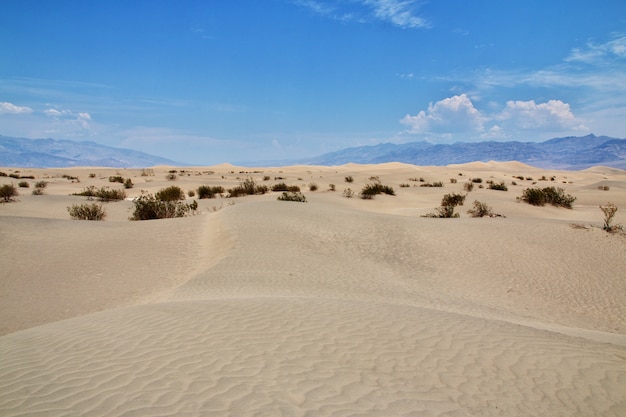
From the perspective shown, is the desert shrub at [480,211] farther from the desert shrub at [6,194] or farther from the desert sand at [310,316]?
the desert shrub at [6,194]

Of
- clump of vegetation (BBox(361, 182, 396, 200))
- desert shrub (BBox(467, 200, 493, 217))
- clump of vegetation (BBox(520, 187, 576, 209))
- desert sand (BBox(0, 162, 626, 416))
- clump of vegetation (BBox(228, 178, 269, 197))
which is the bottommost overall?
desert sand (BBox(0, 162, 626, 416))

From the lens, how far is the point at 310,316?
571cm

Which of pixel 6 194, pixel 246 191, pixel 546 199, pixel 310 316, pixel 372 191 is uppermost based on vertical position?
pixel 6 194

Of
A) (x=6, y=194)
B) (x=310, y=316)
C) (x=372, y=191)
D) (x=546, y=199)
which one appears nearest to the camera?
(x=310, y=316)

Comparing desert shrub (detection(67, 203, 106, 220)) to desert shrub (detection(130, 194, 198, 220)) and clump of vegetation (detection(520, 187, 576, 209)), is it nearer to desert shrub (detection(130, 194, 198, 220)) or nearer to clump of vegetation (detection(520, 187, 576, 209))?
desert shrub (detection(130, 194, 198, 220))

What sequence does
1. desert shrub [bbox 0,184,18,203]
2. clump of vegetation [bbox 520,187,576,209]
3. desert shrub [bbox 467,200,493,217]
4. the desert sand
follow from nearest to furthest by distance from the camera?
the desert sand < desert shrub [bbox 0,184,18,203] < desert shrub [bbox 467,200,493,217] < clump of vegetation [bbox 520,187,576,209]

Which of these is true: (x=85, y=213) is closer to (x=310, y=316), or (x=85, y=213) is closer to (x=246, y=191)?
(x=246, y=191)

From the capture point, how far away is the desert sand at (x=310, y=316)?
3.49m

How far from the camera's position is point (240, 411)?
308 cm

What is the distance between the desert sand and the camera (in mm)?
3490

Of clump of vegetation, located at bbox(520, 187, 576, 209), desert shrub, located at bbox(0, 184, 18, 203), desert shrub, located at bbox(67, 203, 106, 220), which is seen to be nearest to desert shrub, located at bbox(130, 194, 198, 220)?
desert shrub, located at bbox(67, 203, 106, 220)

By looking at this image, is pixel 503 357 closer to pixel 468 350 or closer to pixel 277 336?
pixel 468 350

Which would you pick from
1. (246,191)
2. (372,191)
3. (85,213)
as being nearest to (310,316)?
(85,213)

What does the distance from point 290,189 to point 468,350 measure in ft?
81.9
